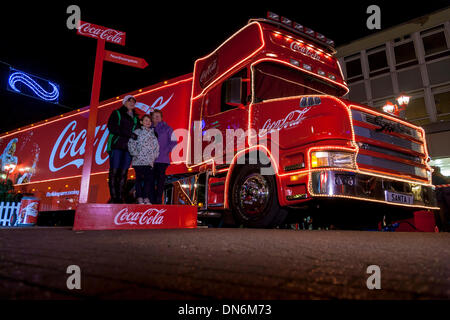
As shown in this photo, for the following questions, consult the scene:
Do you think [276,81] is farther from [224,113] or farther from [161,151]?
[161,151]

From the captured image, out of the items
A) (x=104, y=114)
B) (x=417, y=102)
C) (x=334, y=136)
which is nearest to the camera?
(x=334, y=136)

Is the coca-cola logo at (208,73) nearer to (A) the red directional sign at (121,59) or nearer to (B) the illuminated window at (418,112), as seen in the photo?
(A) the red directional sign at (121,59)

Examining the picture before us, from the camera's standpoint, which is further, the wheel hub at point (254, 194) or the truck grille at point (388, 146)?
the wheel hub at point (254, 194)

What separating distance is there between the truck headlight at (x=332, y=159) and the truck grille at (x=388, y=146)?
0.52ft

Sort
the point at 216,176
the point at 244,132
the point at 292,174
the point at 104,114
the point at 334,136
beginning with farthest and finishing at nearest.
Result: the point at 104,114 < the point at 216,176 < the point at 244,132 < the point at 292,174 < the point at 334,136

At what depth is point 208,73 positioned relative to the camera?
566 cm

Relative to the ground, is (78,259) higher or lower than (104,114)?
lower

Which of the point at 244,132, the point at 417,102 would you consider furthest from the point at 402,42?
the point at 244,132

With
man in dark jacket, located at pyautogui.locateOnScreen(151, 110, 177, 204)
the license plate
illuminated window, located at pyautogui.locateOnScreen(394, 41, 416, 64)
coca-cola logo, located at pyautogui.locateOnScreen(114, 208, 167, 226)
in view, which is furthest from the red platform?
illuminated window, located at pyautogui.locateOnScreen(394, 41, 416, 64)

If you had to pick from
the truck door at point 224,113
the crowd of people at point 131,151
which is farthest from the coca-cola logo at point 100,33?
the truck door at point 224,113

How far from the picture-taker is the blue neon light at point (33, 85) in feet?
45.2

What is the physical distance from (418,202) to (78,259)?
4.63m

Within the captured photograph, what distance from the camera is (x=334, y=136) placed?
3.70m
